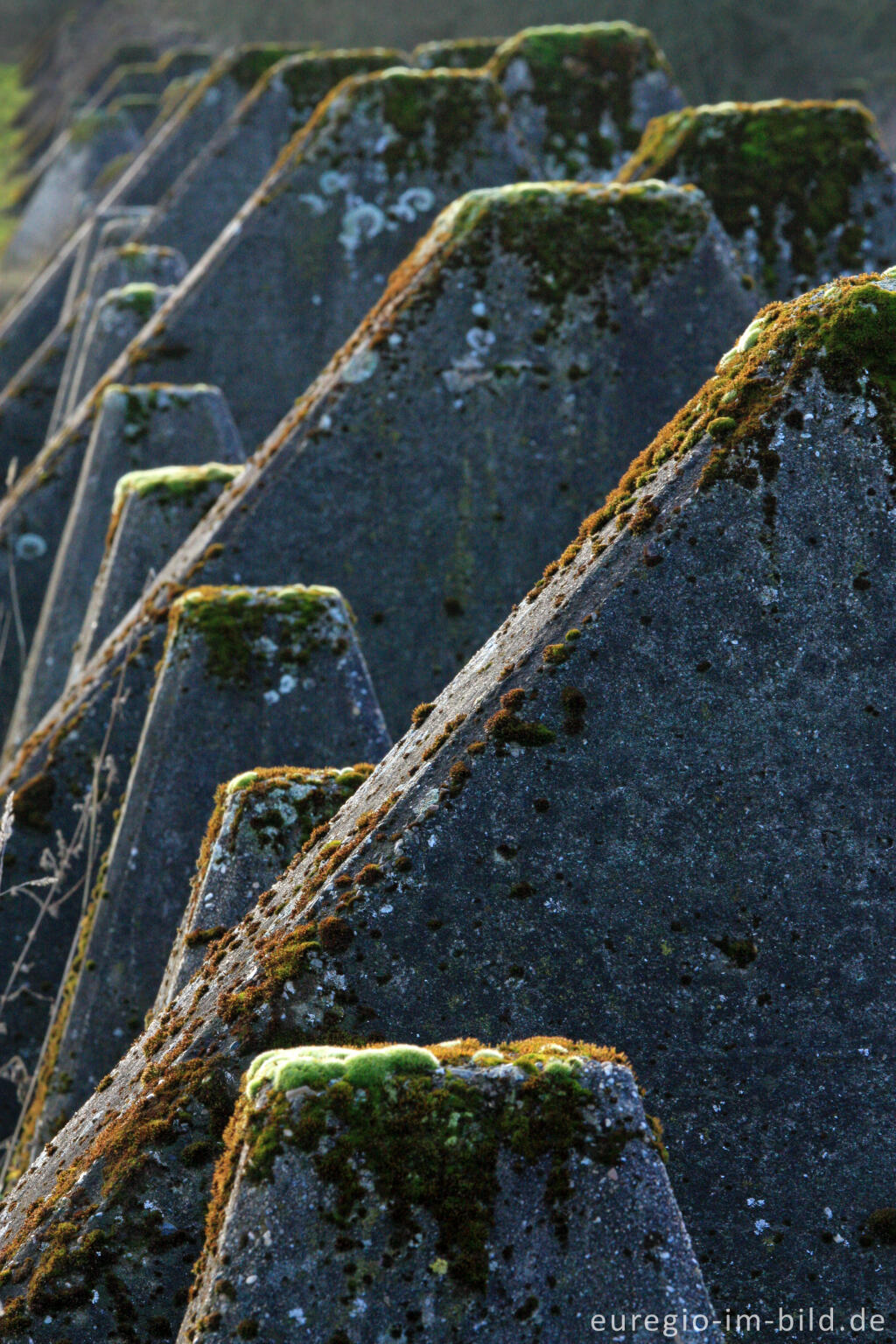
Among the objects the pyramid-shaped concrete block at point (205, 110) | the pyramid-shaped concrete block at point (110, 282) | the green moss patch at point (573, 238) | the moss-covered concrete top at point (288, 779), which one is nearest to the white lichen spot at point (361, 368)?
the green moss patch at point (573, 238)

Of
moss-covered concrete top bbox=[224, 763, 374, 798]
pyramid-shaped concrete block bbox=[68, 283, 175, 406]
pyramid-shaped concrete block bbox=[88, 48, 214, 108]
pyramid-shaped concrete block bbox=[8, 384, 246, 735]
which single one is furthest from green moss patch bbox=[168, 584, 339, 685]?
pyramid-shaped concrete block bbox=[88, 48, 214, 108]

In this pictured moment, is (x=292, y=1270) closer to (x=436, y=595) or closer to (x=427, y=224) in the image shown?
(x=436, y=595)

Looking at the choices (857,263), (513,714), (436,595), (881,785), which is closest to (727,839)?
→ (881,785)

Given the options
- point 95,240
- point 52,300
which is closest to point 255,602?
point 95,240

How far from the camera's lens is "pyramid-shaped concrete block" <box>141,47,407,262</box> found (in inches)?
432

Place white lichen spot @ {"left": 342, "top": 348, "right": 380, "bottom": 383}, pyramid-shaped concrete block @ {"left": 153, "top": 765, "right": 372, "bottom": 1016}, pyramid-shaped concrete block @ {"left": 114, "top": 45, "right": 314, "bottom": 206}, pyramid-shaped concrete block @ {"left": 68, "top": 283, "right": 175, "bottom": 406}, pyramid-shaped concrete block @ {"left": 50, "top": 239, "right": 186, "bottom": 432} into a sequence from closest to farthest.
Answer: pyramid-shaped concrete block @ {"left": 153, "top": 765, "right": 372, "bottom": 1016}
white lichen spot @ {"left": 342, "top": 348, "right": 380, "bottom": 383}
pyramid-shaped concrete block @ {"left": 68, "top": 283, "right": 175, "bottom": 406}
pyramid-shaped concrete block @ {"left": 50, "top": 239, "right": 186, "bottom": 432}
pyramid-shaped concrete block @ {"left": 114, "top": 45, "right": 314, "bottom": 206}

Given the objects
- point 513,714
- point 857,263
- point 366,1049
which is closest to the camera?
point 366,1049

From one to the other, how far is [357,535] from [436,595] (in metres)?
0.47

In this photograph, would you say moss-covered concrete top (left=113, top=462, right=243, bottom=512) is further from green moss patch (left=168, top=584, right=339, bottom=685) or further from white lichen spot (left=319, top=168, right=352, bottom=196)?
white lichen spot (left=319, top=168, right=352, bottom=196)

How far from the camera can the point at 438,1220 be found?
8.66 feet

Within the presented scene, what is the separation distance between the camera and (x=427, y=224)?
8406 mm

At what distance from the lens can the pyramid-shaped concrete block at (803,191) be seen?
24.3 feet

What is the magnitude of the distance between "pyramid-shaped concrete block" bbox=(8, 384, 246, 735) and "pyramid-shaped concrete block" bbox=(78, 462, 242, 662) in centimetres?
100

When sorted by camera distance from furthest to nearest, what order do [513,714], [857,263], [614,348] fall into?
[857,263] → [614,348] → [513,714]
